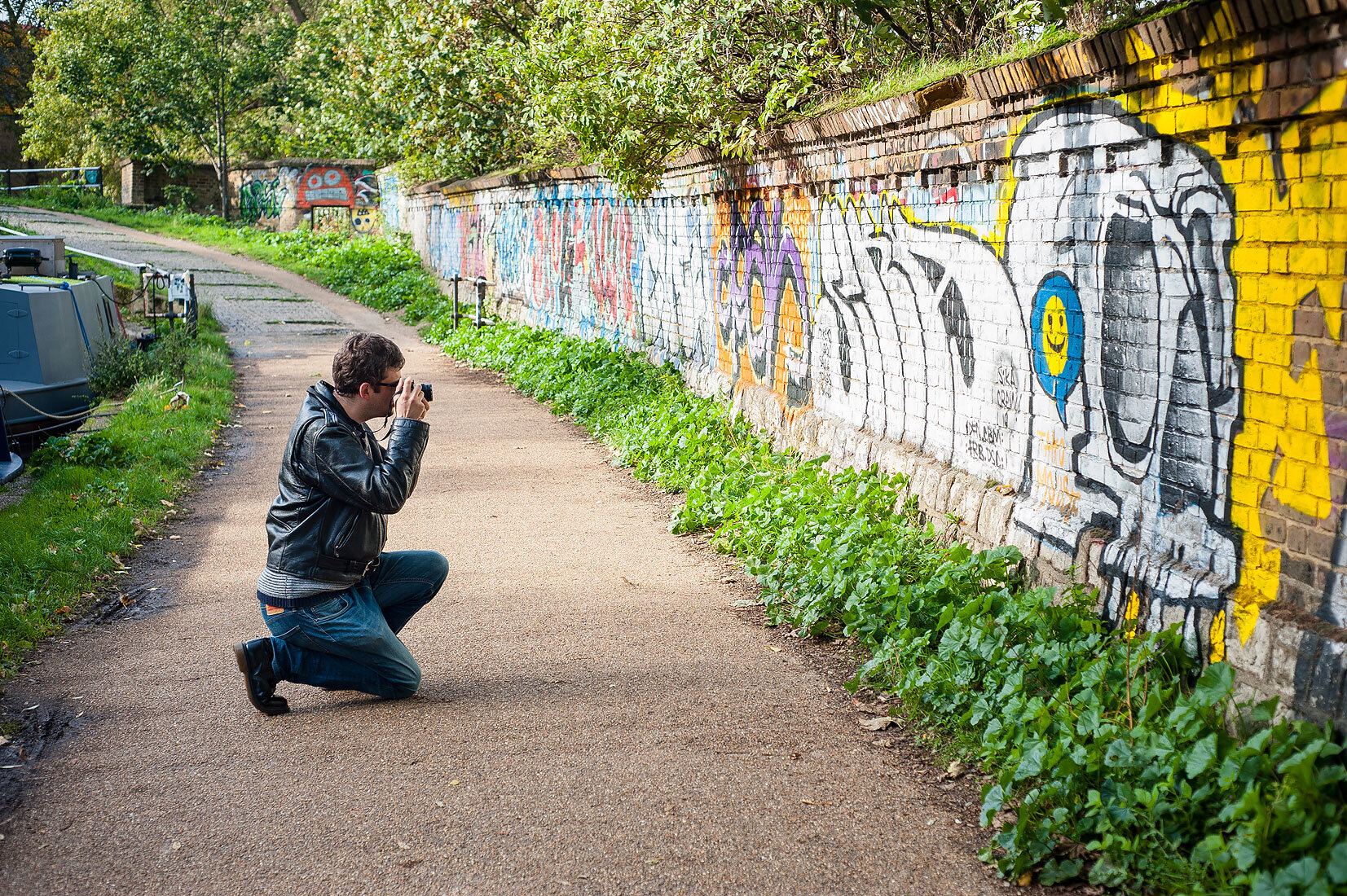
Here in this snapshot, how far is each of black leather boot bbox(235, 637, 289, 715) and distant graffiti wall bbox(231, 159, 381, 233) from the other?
30.1 metres

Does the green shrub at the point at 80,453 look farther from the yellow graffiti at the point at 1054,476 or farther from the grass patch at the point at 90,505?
the yellow graffiti at the point at 1054,476

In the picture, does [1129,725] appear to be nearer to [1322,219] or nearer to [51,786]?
[1322,219]

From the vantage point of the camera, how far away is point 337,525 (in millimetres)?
4297

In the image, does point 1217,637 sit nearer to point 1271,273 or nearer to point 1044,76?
point 1271,273

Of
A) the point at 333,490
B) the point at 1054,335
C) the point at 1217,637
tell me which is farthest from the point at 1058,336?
the point at 333,490

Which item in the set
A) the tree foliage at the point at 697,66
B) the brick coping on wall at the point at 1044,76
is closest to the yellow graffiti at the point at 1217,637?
the brick coping on wall at the point at 1044,76

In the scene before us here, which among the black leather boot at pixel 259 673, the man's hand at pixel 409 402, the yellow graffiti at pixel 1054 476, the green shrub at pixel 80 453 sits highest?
the man's hand at pixel 409 402

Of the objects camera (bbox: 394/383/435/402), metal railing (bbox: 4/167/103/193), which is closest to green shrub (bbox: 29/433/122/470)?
camera (bbox: 394/383/435/402)

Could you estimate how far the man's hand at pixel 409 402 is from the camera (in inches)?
169

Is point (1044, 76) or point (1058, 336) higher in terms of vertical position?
point (1044, 76)

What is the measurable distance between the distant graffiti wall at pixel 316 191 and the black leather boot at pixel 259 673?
30.1m

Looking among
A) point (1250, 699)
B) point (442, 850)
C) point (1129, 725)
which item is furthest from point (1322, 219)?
point (442, 850)

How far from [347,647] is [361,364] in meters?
1.13

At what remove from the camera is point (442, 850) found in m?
3.41
